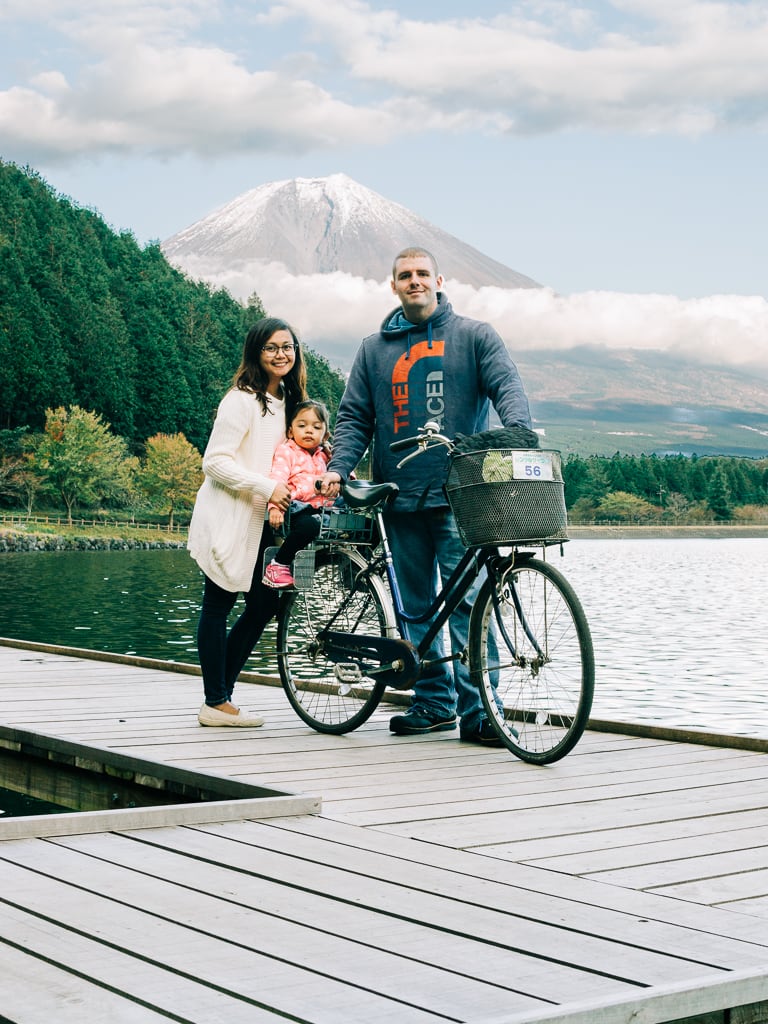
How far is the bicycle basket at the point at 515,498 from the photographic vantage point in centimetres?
462

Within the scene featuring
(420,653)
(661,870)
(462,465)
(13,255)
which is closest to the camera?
(661,870)

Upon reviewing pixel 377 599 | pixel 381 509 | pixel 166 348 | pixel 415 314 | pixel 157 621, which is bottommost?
pixel 157 621

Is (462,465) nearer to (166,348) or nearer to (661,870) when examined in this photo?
(661,870)

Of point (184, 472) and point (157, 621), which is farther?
point (184, 472)

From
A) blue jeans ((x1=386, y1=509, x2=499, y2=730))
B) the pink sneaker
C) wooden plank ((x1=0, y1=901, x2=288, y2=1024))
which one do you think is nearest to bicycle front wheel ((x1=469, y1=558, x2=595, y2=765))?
blue jeans ((x1=386, y1=509, x2=499, y2=730))

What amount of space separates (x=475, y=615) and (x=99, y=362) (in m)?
107

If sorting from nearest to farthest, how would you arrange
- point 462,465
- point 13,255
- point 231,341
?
point 462,465
point 13,255
point 231,341

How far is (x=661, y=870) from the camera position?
10.8 ft

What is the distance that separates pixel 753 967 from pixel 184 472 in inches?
3954

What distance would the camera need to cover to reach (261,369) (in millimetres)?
5828

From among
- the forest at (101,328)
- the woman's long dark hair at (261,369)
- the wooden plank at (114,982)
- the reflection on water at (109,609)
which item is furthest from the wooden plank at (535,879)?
the forest at (101,328)

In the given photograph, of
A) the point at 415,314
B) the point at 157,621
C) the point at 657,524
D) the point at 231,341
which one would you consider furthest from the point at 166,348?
the point at 415,314

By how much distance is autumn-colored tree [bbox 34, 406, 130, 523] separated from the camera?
9138cm

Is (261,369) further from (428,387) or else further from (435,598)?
(435,598)
